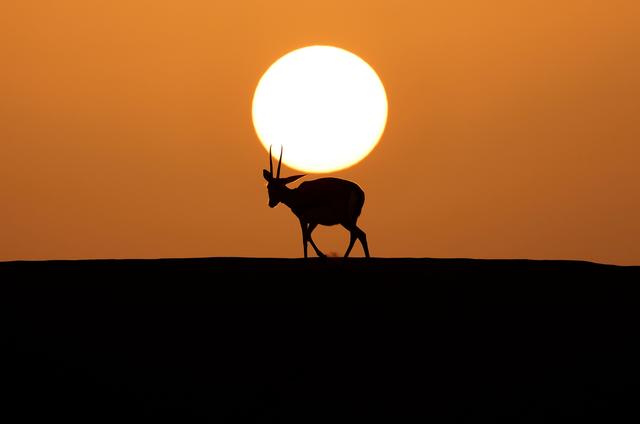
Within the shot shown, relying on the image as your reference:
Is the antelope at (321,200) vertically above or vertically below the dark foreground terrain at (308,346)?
above

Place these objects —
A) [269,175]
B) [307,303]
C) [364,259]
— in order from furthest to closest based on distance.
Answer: [269,175] → [364,259] → [307,303]

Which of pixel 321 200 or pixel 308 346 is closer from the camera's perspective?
pixel 308 346

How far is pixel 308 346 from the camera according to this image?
500 cm

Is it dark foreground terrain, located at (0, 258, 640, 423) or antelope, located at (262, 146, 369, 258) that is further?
antelope, located at (262, 146, 369, 258)

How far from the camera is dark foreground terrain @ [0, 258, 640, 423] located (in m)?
4.79

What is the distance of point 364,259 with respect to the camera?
608 centimetres

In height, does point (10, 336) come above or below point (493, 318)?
below

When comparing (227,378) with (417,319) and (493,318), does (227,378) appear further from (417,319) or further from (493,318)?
(493,318)

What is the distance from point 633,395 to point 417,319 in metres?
1.45

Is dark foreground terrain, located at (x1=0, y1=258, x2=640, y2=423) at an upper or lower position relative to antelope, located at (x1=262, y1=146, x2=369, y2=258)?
lower

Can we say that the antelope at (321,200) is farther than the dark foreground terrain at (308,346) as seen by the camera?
Yes

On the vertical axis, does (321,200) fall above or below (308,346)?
above

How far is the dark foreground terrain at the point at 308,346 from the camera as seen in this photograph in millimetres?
4789

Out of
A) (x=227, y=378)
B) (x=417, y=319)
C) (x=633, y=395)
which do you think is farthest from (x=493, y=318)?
(x=227, y=378)
